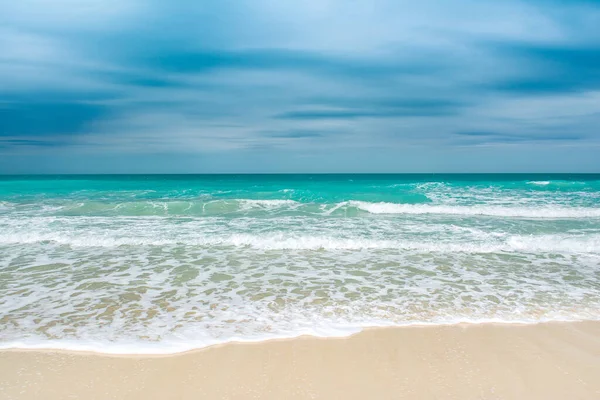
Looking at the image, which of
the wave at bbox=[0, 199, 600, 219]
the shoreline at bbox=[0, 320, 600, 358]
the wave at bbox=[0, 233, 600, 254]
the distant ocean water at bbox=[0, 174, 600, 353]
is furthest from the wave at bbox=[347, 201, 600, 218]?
the shoreline at bbox=[0, 320, 600, 358]

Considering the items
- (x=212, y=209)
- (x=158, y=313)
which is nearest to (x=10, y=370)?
(x=158, y=313)

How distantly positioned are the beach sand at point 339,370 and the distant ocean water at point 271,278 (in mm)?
358

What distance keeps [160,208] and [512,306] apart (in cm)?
A: 1747

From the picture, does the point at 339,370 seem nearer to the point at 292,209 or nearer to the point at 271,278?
the point at 271,278

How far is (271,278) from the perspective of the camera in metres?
7.39

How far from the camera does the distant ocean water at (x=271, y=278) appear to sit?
5.08 metres

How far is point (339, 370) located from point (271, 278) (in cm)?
368

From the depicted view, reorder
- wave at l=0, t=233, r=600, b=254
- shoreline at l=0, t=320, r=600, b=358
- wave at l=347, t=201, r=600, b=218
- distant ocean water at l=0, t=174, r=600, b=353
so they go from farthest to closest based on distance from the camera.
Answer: wave at l=347, t=201, r=600, b=218 < wave at l=0, t=233, r=600, b=254 < distant ocean water at l=0, t=174, r=600, b=353 < shoreline at l=0, t=320, r=600, b=358

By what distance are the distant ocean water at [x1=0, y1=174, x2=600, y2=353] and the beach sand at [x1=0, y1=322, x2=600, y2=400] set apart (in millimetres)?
358

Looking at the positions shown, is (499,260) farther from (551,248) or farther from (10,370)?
(10,370)

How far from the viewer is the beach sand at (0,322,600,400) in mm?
3453

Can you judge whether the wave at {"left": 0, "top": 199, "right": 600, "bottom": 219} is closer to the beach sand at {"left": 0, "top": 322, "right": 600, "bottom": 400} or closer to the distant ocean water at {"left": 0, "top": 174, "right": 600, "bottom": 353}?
the distant ocean water at {"left": 0, "top": 174, "right": 600, "bottom": 353}

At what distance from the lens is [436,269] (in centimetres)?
807

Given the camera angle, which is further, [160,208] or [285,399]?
[160,208]
